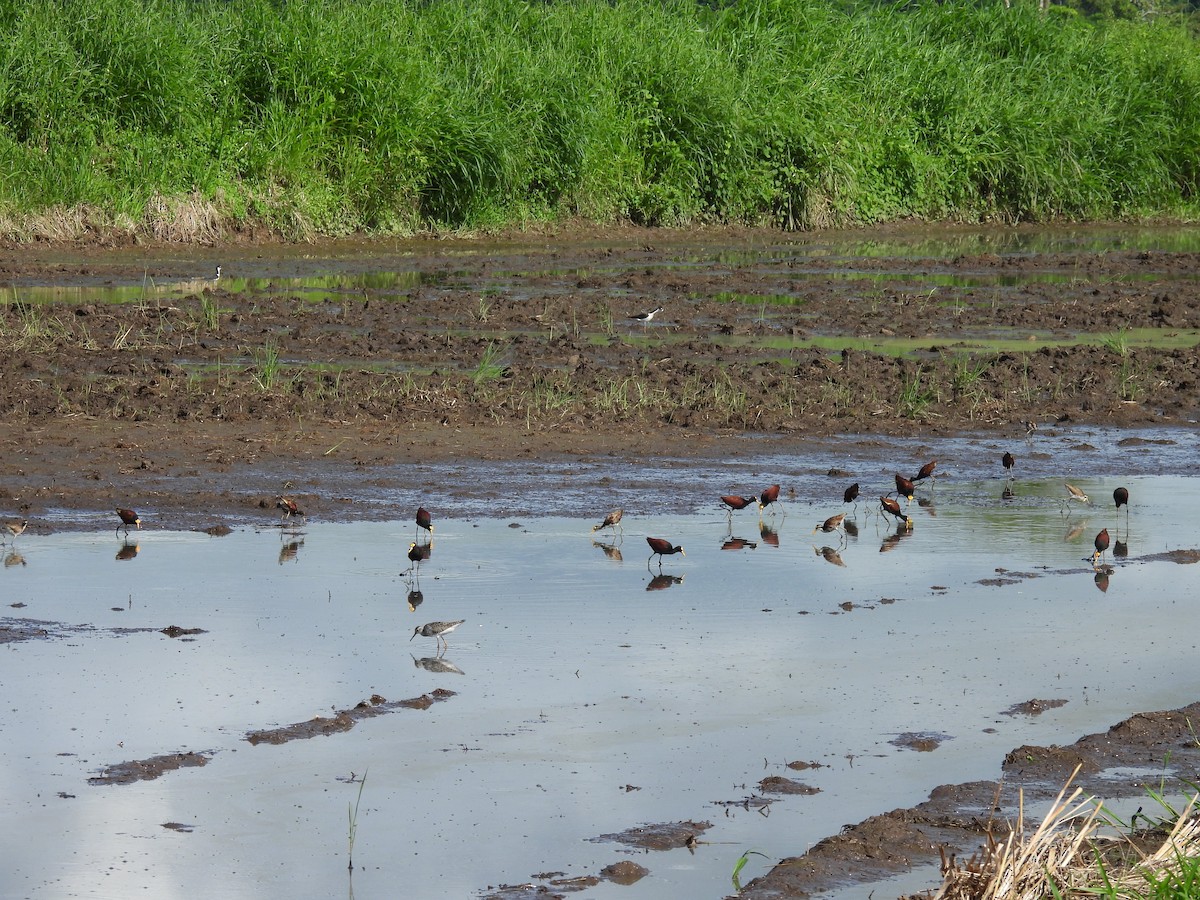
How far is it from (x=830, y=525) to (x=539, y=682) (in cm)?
319

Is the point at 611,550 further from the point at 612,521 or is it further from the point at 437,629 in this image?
the point at 437,629

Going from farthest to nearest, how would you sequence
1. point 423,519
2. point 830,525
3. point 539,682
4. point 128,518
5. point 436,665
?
point 830,525, point 128,518, point 423,519, point 436,665, point 539,682

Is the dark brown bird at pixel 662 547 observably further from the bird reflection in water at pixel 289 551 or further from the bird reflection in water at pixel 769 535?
the bird reflection in water at pixel 289 551

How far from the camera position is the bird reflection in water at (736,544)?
963 cm

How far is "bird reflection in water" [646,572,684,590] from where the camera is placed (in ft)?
28.7

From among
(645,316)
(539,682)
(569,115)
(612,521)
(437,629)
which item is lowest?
(539,682)

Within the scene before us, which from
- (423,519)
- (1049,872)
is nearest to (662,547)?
(423,519)

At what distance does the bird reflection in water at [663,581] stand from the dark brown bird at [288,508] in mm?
2149

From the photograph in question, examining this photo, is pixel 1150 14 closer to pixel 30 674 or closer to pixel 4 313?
pixel 4 313

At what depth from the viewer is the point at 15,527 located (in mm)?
9289

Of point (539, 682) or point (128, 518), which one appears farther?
point (128, 518)

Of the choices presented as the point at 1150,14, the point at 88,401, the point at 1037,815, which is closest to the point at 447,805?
the point at 1037,815

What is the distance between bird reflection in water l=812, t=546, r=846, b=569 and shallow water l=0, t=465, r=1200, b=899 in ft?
0.15

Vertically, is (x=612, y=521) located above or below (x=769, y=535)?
above
